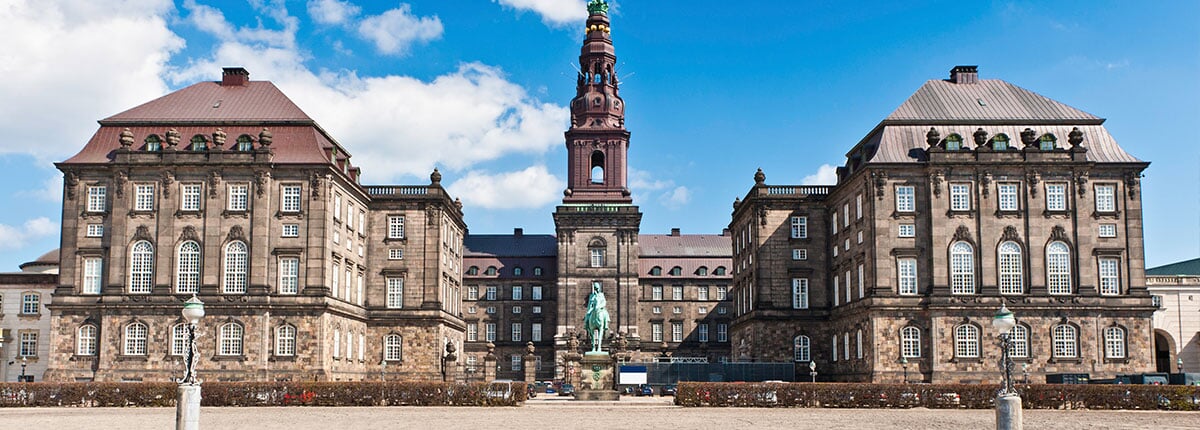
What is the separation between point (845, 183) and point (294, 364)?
37327 mm

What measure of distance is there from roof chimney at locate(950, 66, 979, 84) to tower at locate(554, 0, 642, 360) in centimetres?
3979

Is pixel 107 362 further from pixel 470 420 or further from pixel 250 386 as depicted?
pixel 470 420

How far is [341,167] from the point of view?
252 ft

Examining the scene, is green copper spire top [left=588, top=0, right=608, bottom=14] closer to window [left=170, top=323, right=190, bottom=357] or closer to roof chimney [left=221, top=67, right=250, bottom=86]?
roof chimney [left=221, top=67, right=250, bottom=86]

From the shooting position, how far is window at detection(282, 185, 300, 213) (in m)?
69.9

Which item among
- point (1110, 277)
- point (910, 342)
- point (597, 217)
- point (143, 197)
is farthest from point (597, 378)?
point (597, 217)

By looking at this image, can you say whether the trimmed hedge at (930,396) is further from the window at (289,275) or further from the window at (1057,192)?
the window at (289,275)

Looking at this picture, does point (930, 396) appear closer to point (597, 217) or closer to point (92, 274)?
point (92, 274)

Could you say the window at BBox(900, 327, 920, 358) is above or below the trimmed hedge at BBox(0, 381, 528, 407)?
above

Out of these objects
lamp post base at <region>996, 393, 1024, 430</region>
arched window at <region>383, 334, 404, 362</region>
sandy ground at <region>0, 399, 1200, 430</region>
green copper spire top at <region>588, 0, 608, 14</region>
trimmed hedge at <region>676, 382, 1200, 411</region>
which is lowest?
sandy ground at <region>0, 399, 1200, 430</region>

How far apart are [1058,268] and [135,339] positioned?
5617 centimetres

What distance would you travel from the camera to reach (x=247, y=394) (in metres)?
49.2

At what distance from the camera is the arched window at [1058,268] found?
66.6 meters

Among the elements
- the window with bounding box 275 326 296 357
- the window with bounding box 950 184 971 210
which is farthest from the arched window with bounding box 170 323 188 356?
the window with bounding box 950 184 971 210
